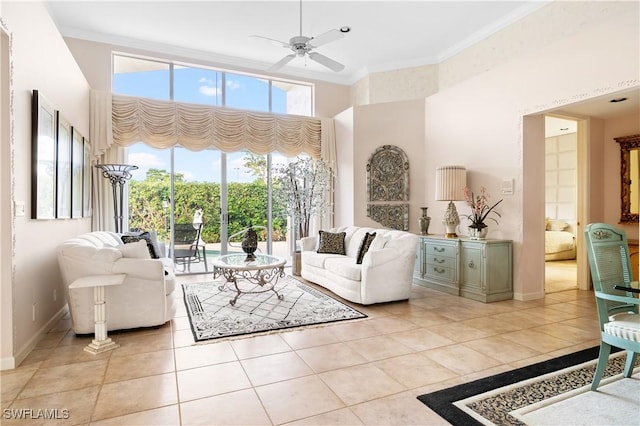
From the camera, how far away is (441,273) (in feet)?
16.7

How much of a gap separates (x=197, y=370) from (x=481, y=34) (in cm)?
604

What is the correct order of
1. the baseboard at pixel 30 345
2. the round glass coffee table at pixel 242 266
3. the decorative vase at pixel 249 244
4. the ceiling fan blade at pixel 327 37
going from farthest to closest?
the decorative vase at pixel 249 244 → the round glass coffee table at pixel 242 266 → the ceiling fan blade at pixel 327 37 → the baseboard at pixel 30 345

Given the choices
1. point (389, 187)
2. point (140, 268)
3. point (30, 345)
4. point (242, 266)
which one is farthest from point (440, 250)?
point (30, 345)

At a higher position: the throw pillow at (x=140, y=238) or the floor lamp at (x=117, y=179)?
the floor lamp at (x=117, y=179)

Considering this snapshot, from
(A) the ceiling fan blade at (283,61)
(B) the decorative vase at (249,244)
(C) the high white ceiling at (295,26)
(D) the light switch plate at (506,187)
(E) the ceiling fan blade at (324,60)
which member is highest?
(C) the high white ceiling at (295,26)

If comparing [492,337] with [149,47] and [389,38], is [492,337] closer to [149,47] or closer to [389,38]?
[389,38]

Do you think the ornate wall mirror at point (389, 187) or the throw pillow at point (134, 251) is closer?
the throw pillow at point (134, 251)

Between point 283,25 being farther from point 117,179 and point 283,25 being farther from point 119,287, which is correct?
point 119,287

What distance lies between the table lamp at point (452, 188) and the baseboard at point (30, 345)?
4859 mm

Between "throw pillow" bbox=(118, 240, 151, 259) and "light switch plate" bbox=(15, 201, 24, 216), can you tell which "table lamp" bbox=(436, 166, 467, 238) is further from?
"light switch plate" bbox=(15, 201, 24, 216)

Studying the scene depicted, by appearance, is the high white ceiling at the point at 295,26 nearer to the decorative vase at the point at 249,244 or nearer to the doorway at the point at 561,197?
the doorway at the point at 561,197

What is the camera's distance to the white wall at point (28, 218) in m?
2.65

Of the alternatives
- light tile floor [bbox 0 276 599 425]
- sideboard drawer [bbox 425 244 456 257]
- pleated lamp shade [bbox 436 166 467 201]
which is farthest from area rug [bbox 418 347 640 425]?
pleated lamp shade [bbox 436 166 467 201]

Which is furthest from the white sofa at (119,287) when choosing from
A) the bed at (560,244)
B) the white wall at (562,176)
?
the white wall at (562,176)
